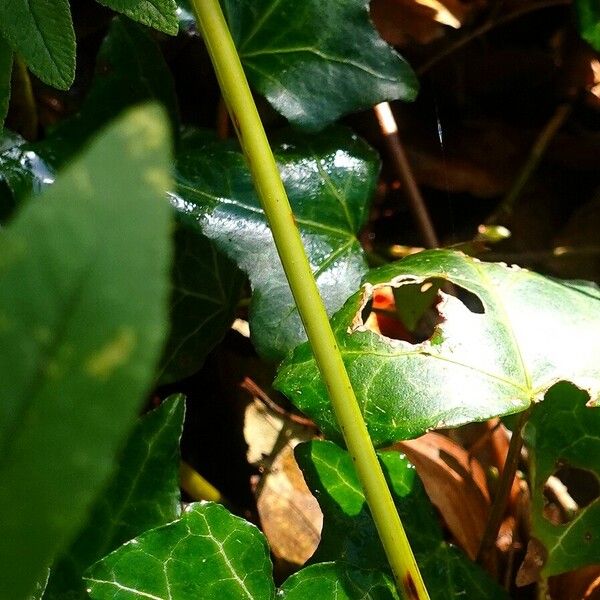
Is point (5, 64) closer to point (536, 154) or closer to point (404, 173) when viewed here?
point (404, 173)

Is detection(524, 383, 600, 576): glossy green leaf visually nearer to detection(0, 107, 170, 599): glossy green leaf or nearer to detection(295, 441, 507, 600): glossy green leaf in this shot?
detection(295, 441, 507, 600): glossy green leaf

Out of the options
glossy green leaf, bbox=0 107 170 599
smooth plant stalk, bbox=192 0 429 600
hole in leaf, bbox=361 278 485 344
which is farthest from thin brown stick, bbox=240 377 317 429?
glossy green leaf, bbox=0 107 170 599

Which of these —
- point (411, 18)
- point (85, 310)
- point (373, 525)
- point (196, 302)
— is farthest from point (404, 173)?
point (85, 310)

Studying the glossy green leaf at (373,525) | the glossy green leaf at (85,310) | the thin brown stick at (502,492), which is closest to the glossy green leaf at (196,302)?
the glossy green leaf at (373,525)

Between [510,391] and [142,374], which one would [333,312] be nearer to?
[510,391]

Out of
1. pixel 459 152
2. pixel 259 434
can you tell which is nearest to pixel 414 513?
pixel 259 434

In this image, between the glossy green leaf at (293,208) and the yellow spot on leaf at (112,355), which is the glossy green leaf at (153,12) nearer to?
the glossy green leaf at (293,208)
